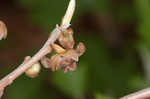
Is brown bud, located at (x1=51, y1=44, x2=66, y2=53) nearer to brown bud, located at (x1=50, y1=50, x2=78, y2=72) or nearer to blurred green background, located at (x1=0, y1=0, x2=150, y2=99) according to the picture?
brown bud, located at (x1=50, y1=50, x2=78, y2=72)

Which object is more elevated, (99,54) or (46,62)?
(99,54)

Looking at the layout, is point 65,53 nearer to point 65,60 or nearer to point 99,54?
point 65,60

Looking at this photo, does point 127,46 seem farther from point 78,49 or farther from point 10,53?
point 78,49

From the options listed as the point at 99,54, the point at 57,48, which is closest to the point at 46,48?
the point at 57,48

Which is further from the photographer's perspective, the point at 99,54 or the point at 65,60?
the point at 99,54

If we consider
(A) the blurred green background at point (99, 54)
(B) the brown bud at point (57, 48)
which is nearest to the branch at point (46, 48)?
(B) the brown bud at point (57, 48)

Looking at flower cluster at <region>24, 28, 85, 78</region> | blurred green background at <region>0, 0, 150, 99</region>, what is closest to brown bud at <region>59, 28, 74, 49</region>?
flower cluster at <region>24, 28, 85, 78</region>

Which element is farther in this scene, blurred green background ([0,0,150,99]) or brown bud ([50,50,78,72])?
blurred green background ([0,0,150,99])

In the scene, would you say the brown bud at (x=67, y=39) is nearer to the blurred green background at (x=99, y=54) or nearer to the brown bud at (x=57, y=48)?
the brown bud at (x=57, y=48)
